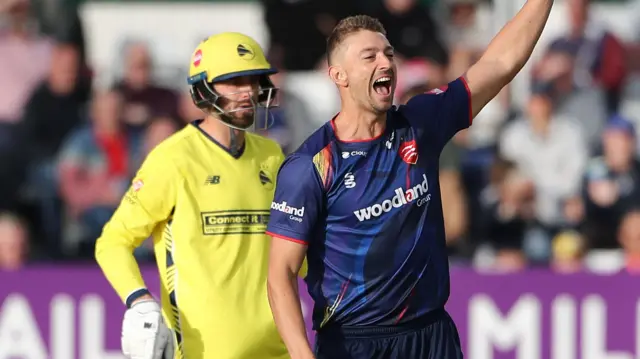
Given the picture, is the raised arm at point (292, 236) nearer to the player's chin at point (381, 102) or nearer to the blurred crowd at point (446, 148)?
the player's chin at point (381, 102)

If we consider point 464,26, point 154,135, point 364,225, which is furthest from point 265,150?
point 464,26

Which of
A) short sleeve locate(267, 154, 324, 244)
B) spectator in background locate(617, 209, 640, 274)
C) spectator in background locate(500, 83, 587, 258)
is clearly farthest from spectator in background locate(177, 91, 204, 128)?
short sleeve locate(267, 154, 324, 244)

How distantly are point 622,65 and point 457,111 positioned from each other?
6501mm

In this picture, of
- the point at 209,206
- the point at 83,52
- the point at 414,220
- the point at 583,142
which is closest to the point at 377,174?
the point at 414,220

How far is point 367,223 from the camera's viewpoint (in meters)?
4.98

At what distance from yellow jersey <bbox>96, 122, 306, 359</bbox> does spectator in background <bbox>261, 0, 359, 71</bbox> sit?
5694 mm

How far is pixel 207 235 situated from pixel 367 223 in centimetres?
99

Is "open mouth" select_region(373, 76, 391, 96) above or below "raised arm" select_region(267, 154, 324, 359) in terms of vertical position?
above

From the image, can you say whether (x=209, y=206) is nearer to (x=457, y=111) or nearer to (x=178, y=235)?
(x=178, y=235)

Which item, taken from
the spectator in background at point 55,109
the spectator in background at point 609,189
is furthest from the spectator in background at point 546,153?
the spectator in background at point 55,109

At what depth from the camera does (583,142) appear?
429 inches

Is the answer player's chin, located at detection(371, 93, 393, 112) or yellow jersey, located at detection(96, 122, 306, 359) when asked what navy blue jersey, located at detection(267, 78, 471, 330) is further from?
yellow jersey, located at detection(96, 122, 306, 359)

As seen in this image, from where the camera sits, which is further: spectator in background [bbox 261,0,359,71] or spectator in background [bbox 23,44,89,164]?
spectator in background [bbox 261,0,359,71]

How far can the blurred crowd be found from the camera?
10359mm
